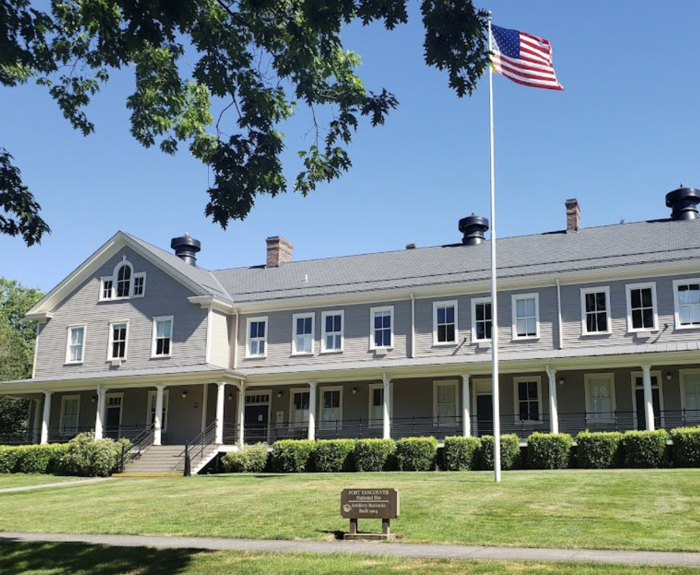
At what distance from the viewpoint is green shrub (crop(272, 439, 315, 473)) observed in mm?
26844

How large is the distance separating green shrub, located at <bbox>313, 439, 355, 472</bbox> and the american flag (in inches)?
492

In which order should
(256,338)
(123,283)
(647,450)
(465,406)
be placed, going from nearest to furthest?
(647,450), (465,406), (256,338), (123,283)

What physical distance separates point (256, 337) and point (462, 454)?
1184cm

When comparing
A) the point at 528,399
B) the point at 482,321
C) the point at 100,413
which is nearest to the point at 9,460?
the point at 100,413

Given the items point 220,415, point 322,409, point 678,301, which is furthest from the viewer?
point 322,409

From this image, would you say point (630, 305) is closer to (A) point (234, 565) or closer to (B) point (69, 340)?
(A) point (234, 565)

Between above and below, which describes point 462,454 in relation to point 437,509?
above

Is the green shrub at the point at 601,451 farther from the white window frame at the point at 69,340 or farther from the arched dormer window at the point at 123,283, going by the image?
the white window frame at the point at 69,340

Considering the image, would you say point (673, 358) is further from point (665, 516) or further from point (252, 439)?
point (252, 439)

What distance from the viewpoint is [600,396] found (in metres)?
28.0

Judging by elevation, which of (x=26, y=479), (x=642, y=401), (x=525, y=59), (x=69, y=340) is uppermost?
(x=525, y=59)

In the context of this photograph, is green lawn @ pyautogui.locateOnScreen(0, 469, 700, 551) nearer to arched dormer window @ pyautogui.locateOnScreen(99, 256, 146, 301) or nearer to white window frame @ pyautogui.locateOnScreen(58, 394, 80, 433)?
arched dormer window @ pyautogui.locateOnScreen(99, 256, 146, 301)

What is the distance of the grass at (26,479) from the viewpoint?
2498cm

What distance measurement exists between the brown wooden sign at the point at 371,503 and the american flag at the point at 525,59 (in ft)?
43.3
